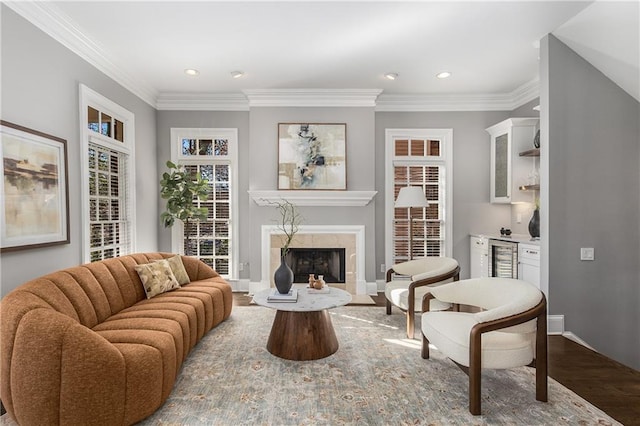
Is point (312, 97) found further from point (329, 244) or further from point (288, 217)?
point (329, 244)

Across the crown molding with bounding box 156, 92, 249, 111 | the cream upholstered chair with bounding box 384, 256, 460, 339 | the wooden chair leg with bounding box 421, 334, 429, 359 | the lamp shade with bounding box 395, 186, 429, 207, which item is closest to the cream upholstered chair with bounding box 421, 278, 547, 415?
the wooden chair leg with bounding box 421, 334, 429, 359

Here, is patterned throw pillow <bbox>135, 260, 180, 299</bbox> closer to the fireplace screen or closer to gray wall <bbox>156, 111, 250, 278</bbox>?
gray wall <bbox>156, 111, 250, 278</bbox>

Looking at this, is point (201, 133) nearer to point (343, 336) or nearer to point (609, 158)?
point (343, 336)

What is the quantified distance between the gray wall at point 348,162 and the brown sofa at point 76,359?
2.60m

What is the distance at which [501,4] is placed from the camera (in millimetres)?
2801

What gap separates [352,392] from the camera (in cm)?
233

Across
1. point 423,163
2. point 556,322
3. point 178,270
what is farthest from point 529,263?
point 178,270

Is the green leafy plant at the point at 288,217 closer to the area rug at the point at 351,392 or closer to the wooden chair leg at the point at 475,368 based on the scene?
the area rug at the point at 351,392

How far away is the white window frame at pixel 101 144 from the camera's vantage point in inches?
130

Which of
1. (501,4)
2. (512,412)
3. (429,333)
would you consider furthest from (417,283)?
(501,4)

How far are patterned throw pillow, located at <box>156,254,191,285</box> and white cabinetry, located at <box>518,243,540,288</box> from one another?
378 cm

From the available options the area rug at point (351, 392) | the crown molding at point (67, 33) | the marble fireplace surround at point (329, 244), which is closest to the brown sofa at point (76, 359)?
the area rug at point (351, 392)

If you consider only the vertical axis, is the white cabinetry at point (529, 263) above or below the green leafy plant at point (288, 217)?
below

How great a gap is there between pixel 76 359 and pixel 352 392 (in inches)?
65.5
